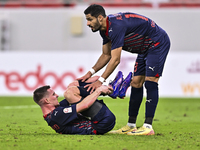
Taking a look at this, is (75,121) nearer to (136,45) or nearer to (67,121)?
(67,121)

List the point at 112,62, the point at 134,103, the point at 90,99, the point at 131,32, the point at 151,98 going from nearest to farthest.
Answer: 1. the point at 90,99
2. the point at 112,62
3. the point at 131,32
4. the point at 151,98
5. the point at 134,103

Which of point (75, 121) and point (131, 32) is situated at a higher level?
point (131, 32)

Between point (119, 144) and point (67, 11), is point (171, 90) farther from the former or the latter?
point (119, 144)

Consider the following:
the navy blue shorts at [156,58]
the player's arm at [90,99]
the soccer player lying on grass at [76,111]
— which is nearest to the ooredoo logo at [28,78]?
the navy blue shorts at [156,58]

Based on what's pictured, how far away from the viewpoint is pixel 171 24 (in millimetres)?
15703

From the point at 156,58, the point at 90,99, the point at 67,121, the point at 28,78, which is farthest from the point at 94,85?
the point at 28,78

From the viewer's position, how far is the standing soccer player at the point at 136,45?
4305 millimetres

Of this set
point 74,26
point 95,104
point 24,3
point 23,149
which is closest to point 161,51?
point 95,104

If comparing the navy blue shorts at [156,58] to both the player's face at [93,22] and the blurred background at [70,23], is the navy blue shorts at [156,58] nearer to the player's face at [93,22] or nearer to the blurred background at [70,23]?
the player's face at [93,22]

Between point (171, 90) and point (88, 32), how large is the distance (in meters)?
4.99

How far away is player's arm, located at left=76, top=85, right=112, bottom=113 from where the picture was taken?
13.5ft

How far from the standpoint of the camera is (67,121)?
4.20m

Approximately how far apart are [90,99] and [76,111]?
0.70ft

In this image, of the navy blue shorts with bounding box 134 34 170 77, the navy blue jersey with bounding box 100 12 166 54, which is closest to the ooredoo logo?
the navy blue jersey with bounding box 100 12 166 54
